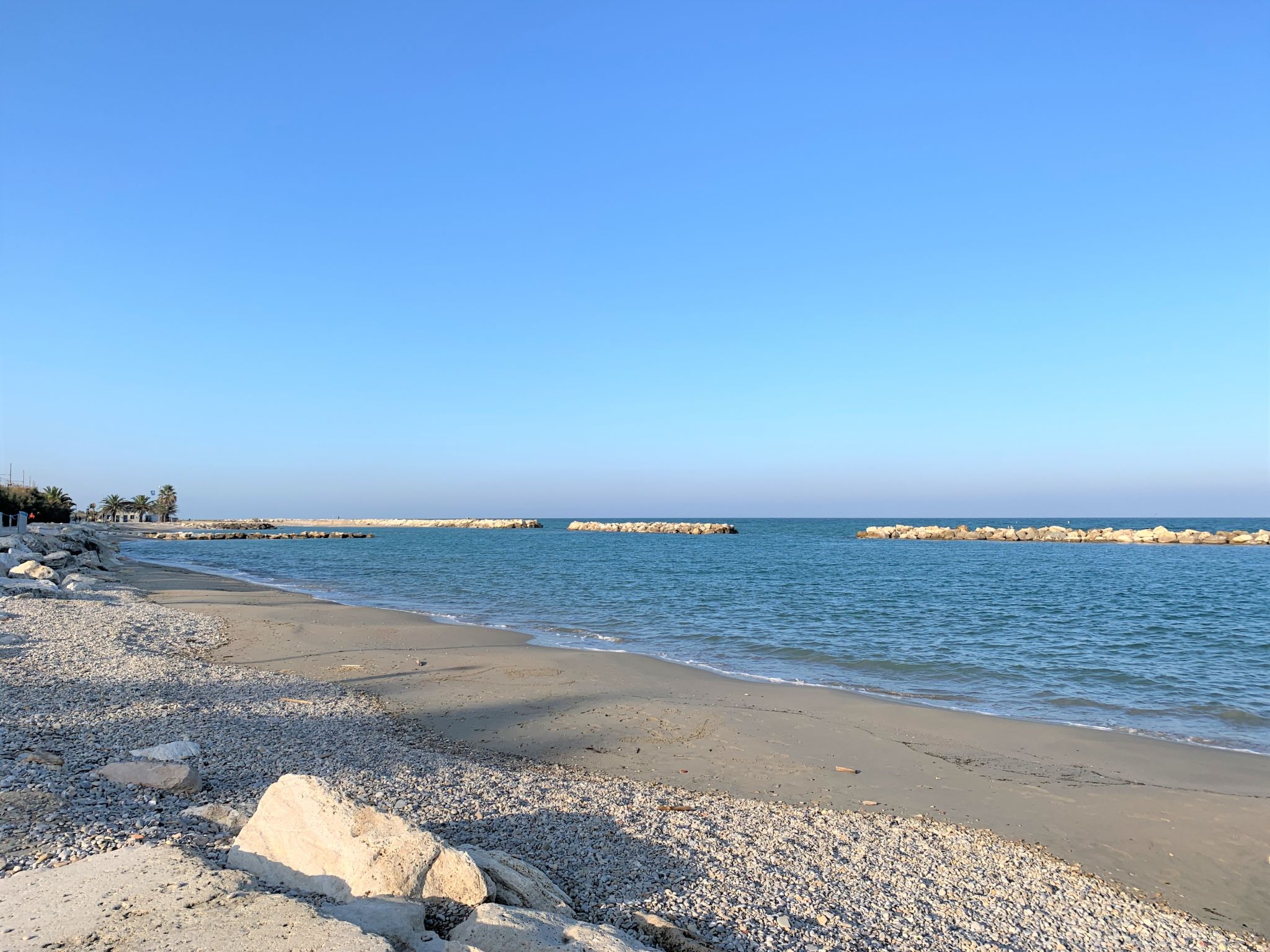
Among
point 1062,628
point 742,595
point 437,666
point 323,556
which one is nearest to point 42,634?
point 437,666

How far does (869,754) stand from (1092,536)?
286 feet

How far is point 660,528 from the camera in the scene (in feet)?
425

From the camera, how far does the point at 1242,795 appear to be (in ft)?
27.6

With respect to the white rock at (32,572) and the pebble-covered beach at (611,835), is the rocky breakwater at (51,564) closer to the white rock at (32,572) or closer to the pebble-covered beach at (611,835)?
the white rock at (32,572)

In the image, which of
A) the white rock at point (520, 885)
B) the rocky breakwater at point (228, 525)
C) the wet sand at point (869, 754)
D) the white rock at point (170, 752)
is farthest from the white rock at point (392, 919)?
the rocky breakwater at point (228, 525)

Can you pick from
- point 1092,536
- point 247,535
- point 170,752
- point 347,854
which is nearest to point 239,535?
point 247,535

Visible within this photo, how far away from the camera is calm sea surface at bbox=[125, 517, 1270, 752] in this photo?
13445mm

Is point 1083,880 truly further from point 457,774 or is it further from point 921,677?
point 921,677

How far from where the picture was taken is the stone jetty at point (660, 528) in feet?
424

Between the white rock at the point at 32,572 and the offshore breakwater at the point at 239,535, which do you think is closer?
the white rock at the point at 32,572

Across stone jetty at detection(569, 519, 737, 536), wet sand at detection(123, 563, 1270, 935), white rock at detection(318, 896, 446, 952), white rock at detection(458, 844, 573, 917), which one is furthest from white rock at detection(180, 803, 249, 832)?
stone jetty at detection(569, 519, 737, 536)

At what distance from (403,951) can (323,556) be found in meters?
63.0

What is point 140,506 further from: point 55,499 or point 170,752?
point 170,752

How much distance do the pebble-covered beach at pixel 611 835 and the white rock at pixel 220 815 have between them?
7cm
